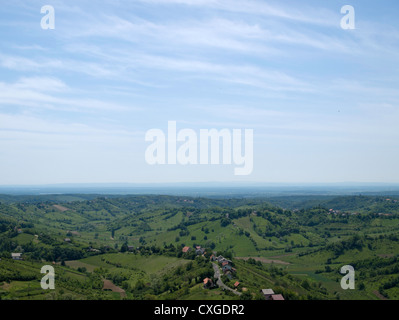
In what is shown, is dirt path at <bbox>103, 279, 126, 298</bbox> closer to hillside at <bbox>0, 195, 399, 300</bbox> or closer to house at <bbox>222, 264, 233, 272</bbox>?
hillside at <bbox>0, 195, 399, 300</bbox>

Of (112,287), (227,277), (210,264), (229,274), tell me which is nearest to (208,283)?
(227,277)

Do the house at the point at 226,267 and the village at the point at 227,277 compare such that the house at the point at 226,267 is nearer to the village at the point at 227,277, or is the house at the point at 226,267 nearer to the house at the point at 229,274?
the village at the point at 227,277

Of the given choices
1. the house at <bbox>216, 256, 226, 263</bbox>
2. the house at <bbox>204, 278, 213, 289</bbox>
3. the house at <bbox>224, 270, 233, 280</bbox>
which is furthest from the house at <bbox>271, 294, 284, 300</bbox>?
the house at <bbox>216, 256, 226, 263</bbox>

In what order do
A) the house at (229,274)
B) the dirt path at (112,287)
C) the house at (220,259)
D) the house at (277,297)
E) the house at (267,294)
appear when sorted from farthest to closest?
the house at (220,259), the dirt path at (112,287), the house at (229,274), the house at (267,294), the house at (277,297)

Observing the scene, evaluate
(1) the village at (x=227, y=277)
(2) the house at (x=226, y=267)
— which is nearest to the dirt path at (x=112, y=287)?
(1) the village at (x=227, y=277)

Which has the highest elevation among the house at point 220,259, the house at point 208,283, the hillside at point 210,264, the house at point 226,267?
the house at point 208,283

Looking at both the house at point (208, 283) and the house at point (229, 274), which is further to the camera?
the house at point (229, 274)

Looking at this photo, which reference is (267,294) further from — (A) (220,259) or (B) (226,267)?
(A) (220,259)
